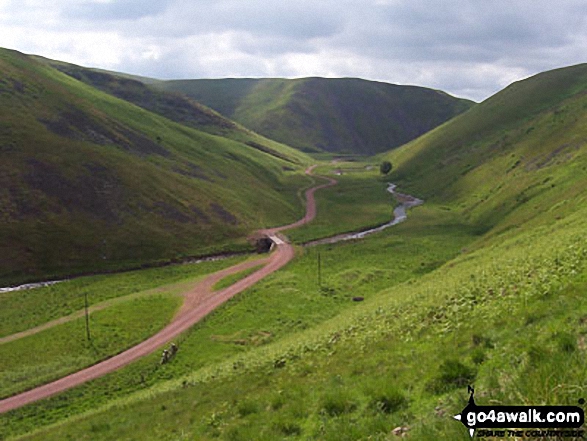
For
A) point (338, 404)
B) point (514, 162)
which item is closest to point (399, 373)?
point (338, 404)

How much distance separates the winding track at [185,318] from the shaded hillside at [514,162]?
42065 millimetres

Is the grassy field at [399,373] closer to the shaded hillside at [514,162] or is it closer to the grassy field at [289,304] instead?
the grassy field at [289,304]

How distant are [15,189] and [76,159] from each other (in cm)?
1806

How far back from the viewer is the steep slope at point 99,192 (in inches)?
3187

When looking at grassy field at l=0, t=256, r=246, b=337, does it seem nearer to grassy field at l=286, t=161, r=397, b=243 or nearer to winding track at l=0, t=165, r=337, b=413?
winding track at l=0, t=165, r=337, b=413

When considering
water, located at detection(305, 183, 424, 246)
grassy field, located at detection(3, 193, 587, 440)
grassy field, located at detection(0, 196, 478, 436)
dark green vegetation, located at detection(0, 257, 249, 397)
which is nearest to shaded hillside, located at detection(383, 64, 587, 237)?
A: water, located at detection(305, 183, 424, 246)

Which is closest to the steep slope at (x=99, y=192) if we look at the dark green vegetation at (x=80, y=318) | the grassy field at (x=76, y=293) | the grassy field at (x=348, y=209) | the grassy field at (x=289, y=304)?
the grassy field at (x=76, y=293)

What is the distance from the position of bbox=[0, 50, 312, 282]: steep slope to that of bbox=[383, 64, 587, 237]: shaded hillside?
5123 cm

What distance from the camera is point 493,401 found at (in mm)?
9602

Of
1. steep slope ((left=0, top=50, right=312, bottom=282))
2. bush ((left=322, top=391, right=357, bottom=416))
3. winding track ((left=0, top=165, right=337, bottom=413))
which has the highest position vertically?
steep slope ((left=0, top=50, right=312, bottom=282))

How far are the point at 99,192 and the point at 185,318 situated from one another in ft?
166

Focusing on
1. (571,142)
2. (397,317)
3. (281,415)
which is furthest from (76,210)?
(571,142)

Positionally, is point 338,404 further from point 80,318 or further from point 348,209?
point 348,209

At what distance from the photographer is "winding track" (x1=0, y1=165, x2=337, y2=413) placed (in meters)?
40.8
